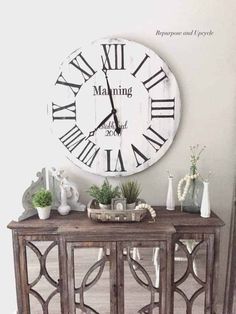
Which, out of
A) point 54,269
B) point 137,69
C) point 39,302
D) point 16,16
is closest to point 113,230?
point 54,269

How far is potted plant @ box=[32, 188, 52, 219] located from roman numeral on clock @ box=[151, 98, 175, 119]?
0.74 m

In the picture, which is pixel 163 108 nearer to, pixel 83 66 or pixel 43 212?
pixel 83 66

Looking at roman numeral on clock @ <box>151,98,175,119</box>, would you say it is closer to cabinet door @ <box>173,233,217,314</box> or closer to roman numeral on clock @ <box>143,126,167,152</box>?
roman numeral on clock @ <box>143,126,167,152</box>

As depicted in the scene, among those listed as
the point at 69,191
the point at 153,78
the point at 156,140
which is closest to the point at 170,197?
the point at 156,140

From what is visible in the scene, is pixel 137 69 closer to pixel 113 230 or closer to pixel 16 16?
pixel 16 16

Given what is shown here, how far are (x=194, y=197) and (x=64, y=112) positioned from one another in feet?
2.90

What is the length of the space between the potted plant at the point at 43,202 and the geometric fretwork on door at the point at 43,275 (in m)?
0.15

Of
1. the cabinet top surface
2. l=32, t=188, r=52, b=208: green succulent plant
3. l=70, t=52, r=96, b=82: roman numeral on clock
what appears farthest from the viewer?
l=70, t=52, r=96, b=82: roman numeral on clock

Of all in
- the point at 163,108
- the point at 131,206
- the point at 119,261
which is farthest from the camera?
the point at 163,108

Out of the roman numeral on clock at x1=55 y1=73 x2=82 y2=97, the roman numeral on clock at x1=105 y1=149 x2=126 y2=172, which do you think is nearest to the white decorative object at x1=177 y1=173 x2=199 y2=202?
the roman numeral on clock at x1=105 y1=149 x2=126 y2=172

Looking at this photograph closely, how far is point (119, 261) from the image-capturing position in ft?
5.59

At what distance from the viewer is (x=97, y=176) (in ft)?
6.55

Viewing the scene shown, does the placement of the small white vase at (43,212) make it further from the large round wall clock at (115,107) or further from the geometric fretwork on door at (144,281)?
the geometric fretwork on door at (144,281)

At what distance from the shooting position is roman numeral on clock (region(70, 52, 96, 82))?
1.87 meters
